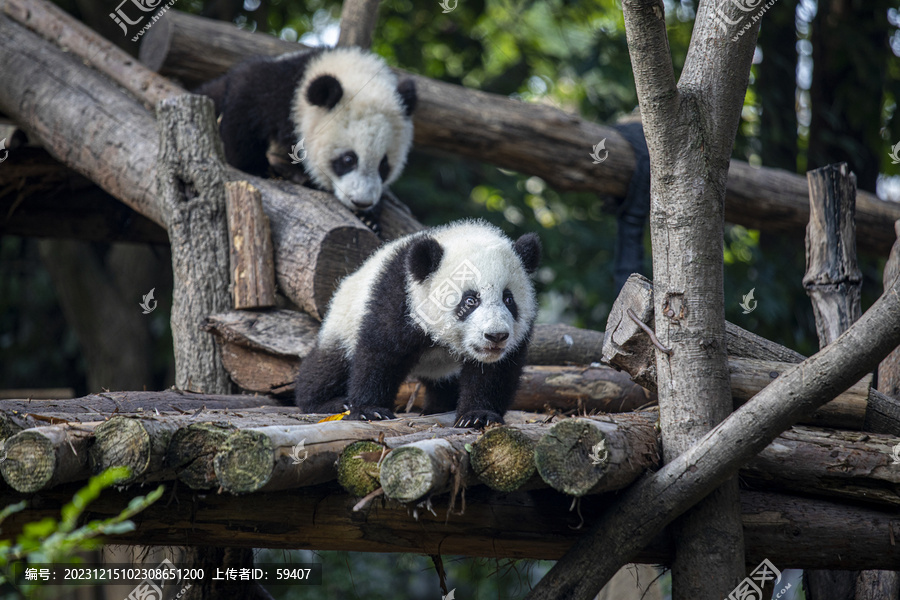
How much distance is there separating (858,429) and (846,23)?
263 inches

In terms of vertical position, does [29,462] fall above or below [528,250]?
below

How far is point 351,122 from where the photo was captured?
6289 mm

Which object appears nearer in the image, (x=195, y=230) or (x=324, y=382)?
(x=324, y=382)

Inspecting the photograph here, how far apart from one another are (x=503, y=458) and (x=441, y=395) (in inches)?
78.9

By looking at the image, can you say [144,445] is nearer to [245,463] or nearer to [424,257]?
[245,463]

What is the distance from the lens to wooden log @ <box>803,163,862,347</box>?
13.8 feet

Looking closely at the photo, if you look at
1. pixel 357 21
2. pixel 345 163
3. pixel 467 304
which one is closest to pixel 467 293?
pixel 467 304

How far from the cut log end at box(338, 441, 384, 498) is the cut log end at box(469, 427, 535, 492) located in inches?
13.4

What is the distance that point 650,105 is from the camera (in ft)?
9.73

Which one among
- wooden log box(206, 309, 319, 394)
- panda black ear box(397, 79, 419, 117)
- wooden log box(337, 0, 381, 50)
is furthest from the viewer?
wooden log box(337, 0, 381, 50)

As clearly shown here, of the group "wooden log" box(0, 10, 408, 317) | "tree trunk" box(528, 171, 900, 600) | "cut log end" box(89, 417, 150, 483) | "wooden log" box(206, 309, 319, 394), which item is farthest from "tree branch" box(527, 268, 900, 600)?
"wooden log" box(0, 10, 408, 317)

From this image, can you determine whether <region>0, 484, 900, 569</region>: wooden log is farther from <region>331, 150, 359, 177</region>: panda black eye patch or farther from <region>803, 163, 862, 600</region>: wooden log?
<region>331, 150, 359, 177</region>: panda black eye patch

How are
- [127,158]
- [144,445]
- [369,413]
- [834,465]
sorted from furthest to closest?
[127,158] → [369,413] → [834,465] → [144,445]

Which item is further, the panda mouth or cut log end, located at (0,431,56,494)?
the panda mouth
